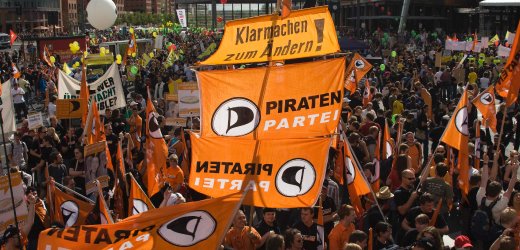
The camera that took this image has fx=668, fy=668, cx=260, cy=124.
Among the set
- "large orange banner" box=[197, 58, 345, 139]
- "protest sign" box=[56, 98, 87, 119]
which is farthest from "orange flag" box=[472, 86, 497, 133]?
"protest sign" box=[56, 98, 87, 119]

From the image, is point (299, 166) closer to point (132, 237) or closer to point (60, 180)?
point (132, 237)

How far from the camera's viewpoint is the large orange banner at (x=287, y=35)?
25.5 ft

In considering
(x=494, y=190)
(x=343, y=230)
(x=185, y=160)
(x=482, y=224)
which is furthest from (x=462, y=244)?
(x=185, y=160)

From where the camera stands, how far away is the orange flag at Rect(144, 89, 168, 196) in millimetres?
9422

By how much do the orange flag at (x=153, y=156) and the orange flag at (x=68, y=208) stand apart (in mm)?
1524

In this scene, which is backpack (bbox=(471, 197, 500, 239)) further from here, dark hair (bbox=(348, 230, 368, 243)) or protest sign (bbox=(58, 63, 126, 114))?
protest sign (bbox=(58, 63, 126, 114))


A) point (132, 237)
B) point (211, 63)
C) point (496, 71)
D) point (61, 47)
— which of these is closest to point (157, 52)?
point (61, 47)

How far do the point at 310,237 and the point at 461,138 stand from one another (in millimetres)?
3315

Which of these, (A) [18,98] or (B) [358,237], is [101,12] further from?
(B) [358,237]

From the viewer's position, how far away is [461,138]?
9.15 metres

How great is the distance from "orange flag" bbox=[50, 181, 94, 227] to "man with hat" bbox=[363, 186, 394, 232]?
3217 millimetres

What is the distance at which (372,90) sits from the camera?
1686cm

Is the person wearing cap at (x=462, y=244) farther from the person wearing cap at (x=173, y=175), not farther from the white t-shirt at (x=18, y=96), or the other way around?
the white t-shirt at (x=18, y=96)

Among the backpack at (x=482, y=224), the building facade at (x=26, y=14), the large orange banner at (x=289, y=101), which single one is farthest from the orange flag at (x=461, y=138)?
the building facade at (x=26, y=14)
